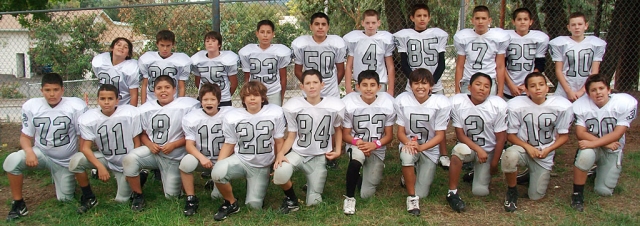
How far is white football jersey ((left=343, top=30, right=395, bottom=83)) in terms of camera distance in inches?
224

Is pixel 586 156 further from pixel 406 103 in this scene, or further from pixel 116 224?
pixel 116 224

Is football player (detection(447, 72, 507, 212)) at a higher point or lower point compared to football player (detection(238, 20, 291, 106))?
lower


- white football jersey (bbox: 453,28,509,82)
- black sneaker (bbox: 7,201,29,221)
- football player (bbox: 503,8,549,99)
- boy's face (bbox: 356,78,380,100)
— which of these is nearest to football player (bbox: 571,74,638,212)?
football player (bbox: 503,8,549,99)

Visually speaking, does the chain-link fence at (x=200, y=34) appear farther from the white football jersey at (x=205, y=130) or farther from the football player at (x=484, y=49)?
the white football jersey at (x=205, y=130)

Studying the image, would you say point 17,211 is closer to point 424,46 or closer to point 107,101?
point 107,101

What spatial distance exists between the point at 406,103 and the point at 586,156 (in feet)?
5.17

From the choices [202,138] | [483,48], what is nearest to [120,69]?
[202,138]

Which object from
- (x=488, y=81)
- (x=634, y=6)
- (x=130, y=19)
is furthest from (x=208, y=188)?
(x=634, y=6)

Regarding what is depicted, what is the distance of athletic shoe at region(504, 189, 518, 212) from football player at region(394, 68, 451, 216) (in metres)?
0.67

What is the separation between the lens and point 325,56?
227 inches

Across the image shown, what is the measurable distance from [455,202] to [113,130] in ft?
9.98

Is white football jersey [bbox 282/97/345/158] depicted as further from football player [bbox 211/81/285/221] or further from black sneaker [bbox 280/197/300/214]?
black sneaker [bbox 280/197/300/214]

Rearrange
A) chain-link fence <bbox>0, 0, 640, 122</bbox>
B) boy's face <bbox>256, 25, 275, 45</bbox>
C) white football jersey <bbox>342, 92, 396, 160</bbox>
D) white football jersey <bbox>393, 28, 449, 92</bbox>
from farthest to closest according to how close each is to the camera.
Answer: chain-link fence <bbox>0, 0, 640, 122</bbox> < boy's face <bbox>256, 25, 275, 45</bbox> < white football jersey <bbox>393, 28, 449, 92</bbox> < white football jersey <bbox>342, 92, 396, 160</bbox>

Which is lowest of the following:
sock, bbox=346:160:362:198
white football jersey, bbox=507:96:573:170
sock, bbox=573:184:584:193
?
sock, bbox=573:184:584:193
